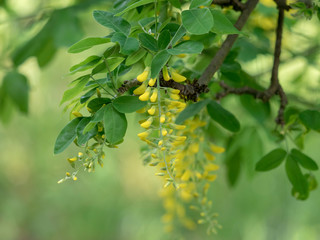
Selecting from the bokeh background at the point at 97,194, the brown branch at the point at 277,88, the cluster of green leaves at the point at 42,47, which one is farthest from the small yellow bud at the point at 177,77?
the bokeh background at the point at 97,194

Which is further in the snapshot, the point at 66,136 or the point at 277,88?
the point at 277,88

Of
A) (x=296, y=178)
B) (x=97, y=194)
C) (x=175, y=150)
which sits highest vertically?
(x=175, y=150)

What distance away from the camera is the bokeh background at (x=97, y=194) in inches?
78.0

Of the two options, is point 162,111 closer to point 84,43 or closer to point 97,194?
point 84,43

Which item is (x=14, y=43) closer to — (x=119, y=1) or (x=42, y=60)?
(x=42, y=60)

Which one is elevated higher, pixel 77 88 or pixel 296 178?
pixel 77 88

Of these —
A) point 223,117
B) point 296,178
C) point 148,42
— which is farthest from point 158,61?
point 296,178

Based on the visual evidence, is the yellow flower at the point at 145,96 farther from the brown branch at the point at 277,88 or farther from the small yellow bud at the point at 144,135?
the brown branch at the point at 277,88

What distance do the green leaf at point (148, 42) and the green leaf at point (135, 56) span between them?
2cm

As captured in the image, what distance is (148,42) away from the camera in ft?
1.45

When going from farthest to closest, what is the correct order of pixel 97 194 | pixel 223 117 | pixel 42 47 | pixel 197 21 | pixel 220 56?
pixel 97 194 < pixel 42 47 < pixel 223 117 < pixel 220 56 < pixel 197 21

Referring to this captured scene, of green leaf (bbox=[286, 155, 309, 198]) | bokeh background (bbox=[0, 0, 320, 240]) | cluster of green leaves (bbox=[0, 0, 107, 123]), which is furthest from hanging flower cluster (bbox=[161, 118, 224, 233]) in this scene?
bokeh background (bbox=[0, 0, 320, 240])

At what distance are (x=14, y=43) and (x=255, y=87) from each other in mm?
644

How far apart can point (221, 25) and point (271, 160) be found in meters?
0.30
